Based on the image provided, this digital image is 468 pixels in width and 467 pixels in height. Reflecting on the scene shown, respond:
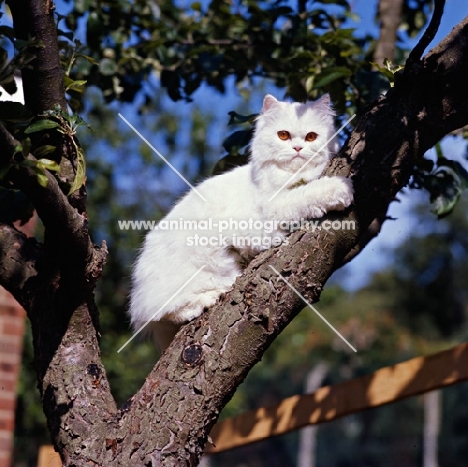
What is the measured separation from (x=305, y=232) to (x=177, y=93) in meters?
1.51

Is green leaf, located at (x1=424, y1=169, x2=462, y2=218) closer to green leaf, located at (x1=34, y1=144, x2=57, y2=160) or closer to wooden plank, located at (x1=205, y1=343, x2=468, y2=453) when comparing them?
wooden plank, located at (x1=205, y1=343, x2=468, y2=453)

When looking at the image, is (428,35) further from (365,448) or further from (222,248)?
(365,448)

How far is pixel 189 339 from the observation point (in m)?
1.93

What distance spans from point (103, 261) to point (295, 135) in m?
1.09

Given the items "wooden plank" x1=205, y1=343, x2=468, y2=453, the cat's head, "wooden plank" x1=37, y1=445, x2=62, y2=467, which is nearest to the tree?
the cat's head

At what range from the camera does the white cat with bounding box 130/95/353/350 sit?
2475mm

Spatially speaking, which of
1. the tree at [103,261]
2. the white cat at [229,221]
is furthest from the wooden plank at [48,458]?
the tree at [103,261]

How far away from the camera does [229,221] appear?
8.43 feet

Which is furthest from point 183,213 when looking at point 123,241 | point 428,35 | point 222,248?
point 123,241

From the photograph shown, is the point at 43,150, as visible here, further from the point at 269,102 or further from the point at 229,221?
the point at 269,102

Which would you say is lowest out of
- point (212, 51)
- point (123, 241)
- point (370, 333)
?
point (370, 333)

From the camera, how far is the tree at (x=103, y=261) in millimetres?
1818

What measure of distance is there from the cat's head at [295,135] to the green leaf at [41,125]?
3.40 ft

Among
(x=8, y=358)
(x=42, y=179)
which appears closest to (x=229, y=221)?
(x=42, y=179)
